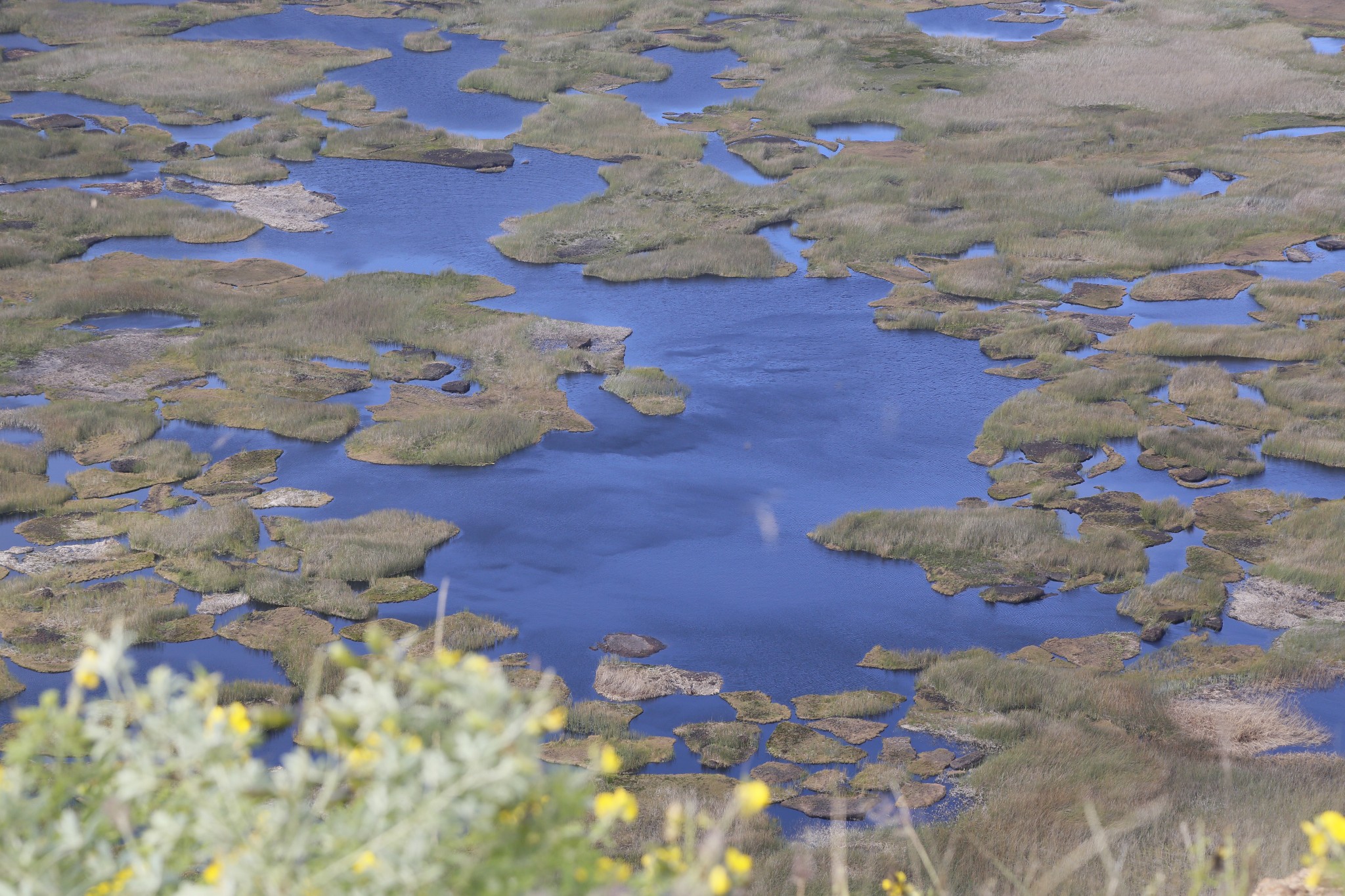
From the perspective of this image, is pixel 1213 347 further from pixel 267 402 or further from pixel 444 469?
pixel 267 402

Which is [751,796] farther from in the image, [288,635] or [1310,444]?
[1310,444]

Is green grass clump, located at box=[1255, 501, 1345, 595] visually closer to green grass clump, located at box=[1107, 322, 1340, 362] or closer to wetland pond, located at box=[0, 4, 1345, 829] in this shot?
wetland pond, located at box=[0, 4, 1345, 829]

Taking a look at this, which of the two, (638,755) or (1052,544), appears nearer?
(638,755)

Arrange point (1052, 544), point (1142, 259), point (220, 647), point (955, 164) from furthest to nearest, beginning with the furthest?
point (955, 164)
point (1142, 259)
point (1052, 544)
point (220, 647)

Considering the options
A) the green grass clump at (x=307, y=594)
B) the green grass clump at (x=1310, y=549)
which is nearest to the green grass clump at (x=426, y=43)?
the green grass clump at (x=307, y=594)

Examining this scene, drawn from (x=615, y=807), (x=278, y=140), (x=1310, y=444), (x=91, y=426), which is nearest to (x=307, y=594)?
(x=91, y=426)

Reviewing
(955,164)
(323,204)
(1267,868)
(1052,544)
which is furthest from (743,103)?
(1267,868)

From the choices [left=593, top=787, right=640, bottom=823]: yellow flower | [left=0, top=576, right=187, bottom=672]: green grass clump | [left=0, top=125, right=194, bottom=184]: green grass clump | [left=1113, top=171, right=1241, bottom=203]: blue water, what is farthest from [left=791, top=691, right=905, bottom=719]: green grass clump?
[left=0, top=125, right=194, bottom=184]: green grass clump
